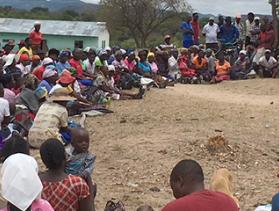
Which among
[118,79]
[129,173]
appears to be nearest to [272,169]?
[129,173]

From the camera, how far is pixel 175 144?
28.1 ft

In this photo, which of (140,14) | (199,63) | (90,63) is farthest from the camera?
(140,14)

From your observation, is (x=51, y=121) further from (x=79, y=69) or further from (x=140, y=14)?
(x=140, y=14)

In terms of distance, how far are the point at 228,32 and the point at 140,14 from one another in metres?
25.5

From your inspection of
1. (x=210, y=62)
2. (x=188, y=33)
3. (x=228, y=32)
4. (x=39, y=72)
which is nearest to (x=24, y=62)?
(x=39, y=72)

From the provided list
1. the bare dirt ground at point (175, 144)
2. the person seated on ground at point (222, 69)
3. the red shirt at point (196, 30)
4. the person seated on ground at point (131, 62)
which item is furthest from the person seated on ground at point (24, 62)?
the red shirt at point (196, 30)

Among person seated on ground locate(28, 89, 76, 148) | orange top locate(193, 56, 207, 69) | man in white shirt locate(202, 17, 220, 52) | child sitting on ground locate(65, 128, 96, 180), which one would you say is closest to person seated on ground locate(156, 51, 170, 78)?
orange top locate(193, 56, 207, 69)

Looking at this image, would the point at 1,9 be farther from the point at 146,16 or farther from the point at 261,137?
the point at 261,137

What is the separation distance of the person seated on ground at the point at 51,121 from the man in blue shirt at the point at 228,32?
1145 centimetres

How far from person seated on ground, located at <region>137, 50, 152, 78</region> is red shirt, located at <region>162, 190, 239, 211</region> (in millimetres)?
12583

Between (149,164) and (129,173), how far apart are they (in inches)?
14.4

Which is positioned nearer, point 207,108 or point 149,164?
point 149,164

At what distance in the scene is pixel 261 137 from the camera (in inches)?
371

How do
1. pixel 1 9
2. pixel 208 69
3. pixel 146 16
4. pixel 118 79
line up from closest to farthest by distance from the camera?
pixel 118 79 < pixel 208 69 < pixel 146 16 < pixel 1 9
